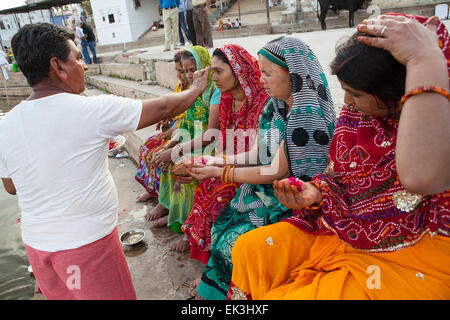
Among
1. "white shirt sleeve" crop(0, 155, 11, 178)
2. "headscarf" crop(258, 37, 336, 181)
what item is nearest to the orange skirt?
"headscarf" crop(258, 37, 336, 181)

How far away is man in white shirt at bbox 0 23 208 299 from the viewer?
135 centimetres

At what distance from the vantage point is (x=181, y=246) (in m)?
2.64

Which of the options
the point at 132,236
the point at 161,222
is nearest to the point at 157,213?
the point at 161,222

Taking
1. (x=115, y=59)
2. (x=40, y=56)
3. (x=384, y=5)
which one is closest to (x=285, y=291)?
(x=40, y=56)

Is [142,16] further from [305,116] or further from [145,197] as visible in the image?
[305,116]

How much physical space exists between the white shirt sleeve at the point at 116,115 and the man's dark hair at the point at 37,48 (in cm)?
29

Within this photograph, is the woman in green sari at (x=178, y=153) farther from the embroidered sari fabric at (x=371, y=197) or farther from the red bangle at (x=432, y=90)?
the red bangle at (x=432, y=90)

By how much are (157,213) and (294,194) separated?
2209mm

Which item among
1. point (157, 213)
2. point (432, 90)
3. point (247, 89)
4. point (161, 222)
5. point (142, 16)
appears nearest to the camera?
point (432, 90)

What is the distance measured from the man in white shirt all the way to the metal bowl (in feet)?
3.78

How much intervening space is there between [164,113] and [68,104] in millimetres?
463

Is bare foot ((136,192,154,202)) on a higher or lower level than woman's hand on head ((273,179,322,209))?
lower

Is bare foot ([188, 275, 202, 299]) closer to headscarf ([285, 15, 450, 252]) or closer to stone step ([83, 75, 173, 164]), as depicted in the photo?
headscarf ([285, 15, 450, 252])

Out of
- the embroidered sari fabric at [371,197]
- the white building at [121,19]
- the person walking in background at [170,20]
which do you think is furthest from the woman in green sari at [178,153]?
the white building at [121,19]
